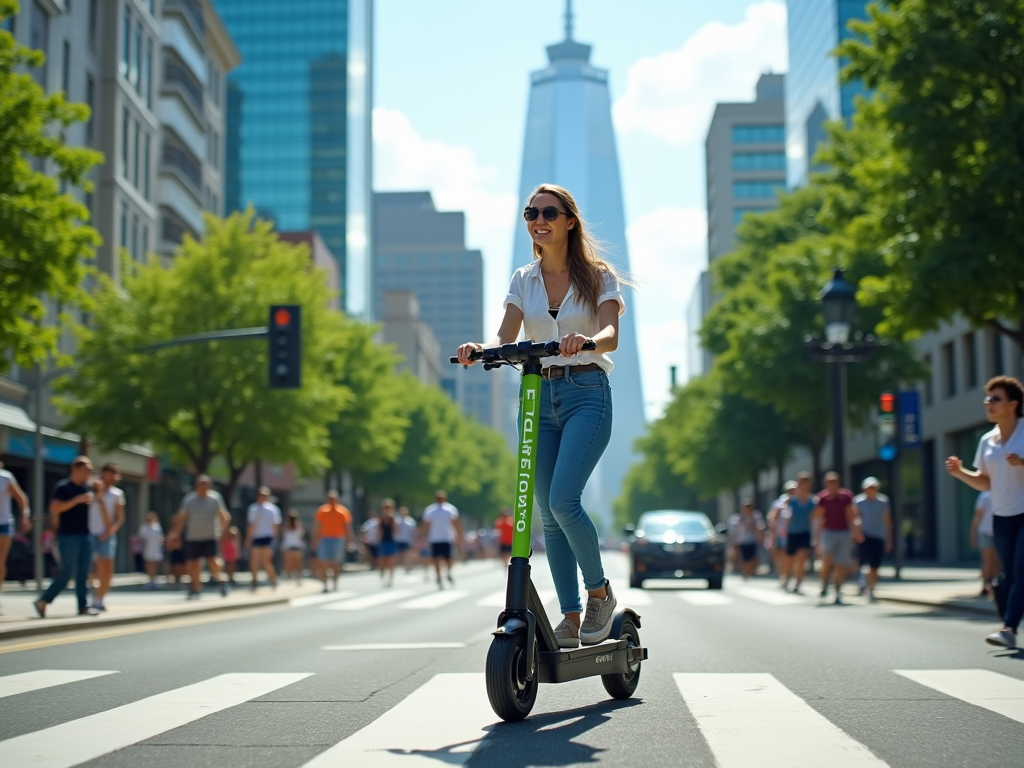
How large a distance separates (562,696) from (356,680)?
5.13 feet

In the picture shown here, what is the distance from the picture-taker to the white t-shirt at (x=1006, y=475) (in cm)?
1011

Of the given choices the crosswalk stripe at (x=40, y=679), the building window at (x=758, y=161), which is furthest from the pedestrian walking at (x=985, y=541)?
the building window at (x=758, y=161)

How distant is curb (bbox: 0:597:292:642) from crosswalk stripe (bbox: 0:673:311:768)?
15.6 ft

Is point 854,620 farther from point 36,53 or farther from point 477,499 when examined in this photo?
point 477,499

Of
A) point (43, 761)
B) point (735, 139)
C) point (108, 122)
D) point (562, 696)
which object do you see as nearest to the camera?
point (43, 761)

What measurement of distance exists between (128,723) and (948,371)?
4250 centimetres

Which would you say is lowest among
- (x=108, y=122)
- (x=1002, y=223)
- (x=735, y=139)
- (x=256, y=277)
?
(x=1002, y=223)

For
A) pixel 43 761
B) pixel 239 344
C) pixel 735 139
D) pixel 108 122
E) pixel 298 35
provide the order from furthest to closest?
1. pixel 298 35
2. pixel 735 139
3. pixel 108 122
4. pixel 239 344
5. pixel 43 761

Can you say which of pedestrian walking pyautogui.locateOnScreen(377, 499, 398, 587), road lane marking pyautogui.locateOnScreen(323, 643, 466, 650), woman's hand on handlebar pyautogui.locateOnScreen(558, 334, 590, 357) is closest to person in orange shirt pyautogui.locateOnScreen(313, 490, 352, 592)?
pedestrian walking pyautogui.locateOnScreen(377, 499, 398, 587)

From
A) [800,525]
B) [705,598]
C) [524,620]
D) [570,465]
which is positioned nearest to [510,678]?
[524,620]

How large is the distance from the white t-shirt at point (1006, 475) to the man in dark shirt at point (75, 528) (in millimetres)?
9707

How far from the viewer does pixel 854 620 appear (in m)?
14.6

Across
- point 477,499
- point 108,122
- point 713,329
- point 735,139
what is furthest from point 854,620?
point 735,139

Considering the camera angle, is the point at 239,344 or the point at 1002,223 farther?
the point at 239,344
